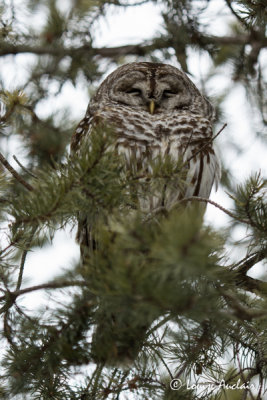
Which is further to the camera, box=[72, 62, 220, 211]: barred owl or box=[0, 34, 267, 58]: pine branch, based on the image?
box=[0, 34, 267, 58]: pine branch

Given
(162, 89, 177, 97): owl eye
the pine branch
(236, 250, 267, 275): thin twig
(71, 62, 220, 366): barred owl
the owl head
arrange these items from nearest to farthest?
(236, 250, 267, 275): thin twig → (71, 62, 220, 366): barred owl → the owl head → (162, 89, 177, 97): owl eye → the pine branch

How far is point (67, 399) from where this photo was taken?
2316 mm

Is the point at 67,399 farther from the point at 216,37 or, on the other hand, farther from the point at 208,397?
the point at 216,37

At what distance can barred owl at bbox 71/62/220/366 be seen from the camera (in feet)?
10.6

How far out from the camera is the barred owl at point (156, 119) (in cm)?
324

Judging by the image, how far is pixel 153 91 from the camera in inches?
150

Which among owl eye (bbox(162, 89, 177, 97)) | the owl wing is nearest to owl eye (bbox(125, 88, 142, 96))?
owl eye (bbox(162, 89, 177, 97))

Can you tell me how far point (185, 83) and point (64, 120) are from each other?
0.99m

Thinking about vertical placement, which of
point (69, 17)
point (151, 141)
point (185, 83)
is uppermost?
point (69, 17)

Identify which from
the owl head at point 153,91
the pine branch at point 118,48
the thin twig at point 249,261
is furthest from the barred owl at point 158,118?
the thin twig at point 249,261

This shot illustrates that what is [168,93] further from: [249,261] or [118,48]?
[249,261]

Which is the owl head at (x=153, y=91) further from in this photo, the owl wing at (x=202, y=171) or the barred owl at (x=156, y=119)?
the owl wing at (x=202, y=171)

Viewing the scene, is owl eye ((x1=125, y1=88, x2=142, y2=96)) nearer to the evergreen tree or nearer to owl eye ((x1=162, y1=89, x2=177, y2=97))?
owl eye ((x1=162, y1=89, x2=177, y2=97))

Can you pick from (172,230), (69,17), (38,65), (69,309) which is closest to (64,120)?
(38,65)
